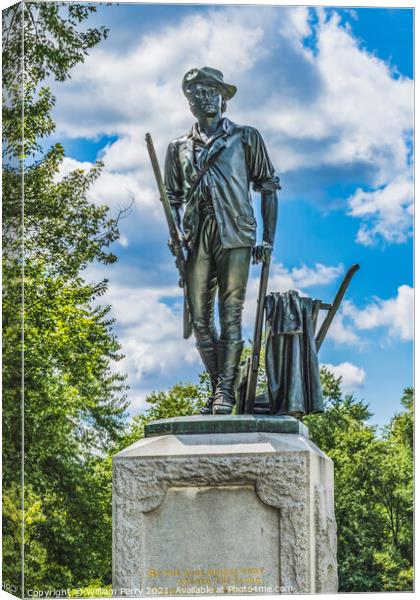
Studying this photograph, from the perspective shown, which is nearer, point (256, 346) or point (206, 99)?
point (256, 346)

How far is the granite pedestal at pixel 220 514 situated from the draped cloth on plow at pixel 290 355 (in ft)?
1.84

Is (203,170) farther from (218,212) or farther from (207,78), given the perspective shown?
(207,78)

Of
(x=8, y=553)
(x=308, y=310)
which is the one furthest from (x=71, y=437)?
(x=308, y=310)

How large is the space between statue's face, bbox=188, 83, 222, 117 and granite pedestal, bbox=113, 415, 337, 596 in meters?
2.29

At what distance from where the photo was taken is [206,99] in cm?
912

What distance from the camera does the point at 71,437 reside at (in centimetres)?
2159

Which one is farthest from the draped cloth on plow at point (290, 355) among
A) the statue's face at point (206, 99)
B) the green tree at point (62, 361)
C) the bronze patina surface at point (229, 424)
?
the green tree at point (62, 361)

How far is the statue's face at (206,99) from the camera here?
912 centimetres

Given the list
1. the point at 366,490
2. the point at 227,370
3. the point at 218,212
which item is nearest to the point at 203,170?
the point at 218,212

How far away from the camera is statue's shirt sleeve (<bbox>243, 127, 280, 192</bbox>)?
358 inches

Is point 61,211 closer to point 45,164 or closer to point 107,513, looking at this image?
point 45,164

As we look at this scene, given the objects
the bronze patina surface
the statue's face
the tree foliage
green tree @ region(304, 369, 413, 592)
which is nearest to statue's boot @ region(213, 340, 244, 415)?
the bronze patina surface

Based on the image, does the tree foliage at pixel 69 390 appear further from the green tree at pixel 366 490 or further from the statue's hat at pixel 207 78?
the statue's hat at pixel 207 78

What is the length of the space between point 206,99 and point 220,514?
9.87 ft
